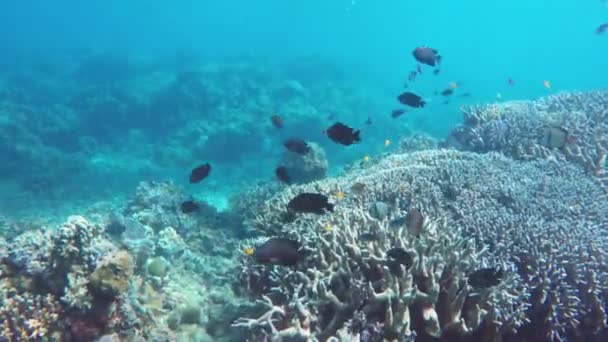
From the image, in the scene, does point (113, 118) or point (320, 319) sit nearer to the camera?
point (320, 319)

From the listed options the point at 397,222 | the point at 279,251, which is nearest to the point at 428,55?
the point at 397,222

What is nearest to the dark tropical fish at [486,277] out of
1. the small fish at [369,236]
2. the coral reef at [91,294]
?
the small fish at [369,236]

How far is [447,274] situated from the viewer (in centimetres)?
424

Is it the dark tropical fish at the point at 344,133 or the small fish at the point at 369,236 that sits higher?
the dark tropical fish at the point at 344,133

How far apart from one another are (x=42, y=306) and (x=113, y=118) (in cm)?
2049

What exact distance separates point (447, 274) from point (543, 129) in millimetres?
6791

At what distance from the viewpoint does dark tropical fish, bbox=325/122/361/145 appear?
5242 millimetres

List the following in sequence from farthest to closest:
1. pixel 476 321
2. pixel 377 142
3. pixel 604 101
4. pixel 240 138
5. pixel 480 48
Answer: pixel 480 48
pixel 377 142
pixel 240 138
pixel 604 101
pixel 476 321

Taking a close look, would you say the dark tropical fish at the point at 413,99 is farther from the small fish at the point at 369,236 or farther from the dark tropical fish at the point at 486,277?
the dark tropical fish at the point at 486,277

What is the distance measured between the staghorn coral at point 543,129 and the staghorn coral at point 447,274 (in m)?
2.67

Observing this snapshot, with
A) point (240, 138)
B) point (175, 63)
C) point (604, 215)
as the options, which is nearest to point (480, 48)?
point (175, 63)

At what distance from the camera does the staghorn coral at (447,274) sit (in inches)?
154

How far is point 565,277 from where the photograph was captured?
4695 millimetres

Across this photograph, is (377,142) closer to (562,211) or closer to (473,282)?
(562,211)
